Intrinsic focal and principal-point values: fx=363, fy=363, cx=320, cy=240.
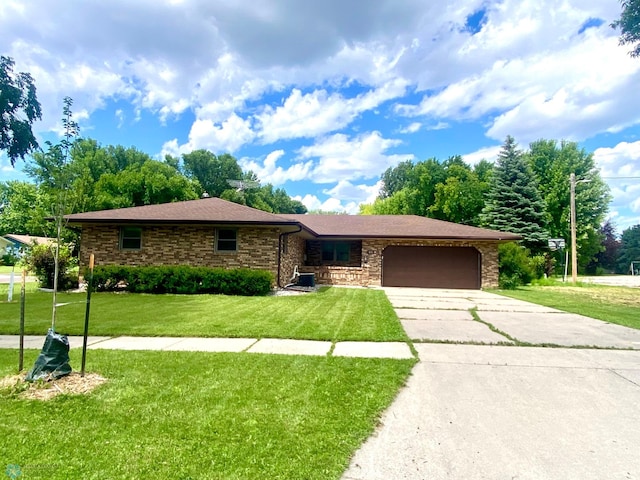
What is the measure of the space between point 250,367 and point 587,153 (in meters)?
41.8

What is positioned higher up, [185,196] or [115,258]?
[185,196]

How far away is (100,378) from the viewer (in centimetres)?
377

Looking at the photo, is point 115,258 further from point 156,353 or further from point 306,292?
point 156,353

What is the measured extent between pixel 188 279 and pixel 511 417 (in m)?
11.1

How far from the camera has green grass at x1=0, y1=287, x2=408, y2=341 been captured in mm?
6270

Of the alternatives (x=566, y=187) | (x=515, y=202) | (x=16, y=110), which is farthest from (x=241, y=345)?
(x=566, y=187)

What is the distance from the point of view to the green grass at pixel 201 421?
7.43 feet

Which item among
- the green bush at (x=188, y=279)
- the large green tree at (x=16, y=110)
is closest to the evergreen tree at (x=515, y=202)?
the green bush at (x=188, y=279)

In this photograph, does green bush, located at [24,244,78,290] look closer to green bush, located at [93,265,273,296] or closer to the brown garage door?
green bush, located at [93,265,273,296]

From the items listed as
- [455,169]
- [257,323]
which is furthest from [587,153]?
[257,323]

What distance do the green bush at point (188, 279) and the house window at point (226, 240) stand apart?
5.09 ft

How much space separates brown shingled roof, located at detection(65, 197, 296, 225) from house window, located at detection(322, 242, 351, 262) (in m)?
5.94

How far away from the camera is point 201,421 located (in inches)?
113

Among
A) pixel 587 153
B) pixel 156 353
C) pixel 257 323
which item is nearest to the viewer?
pixel 156 353
